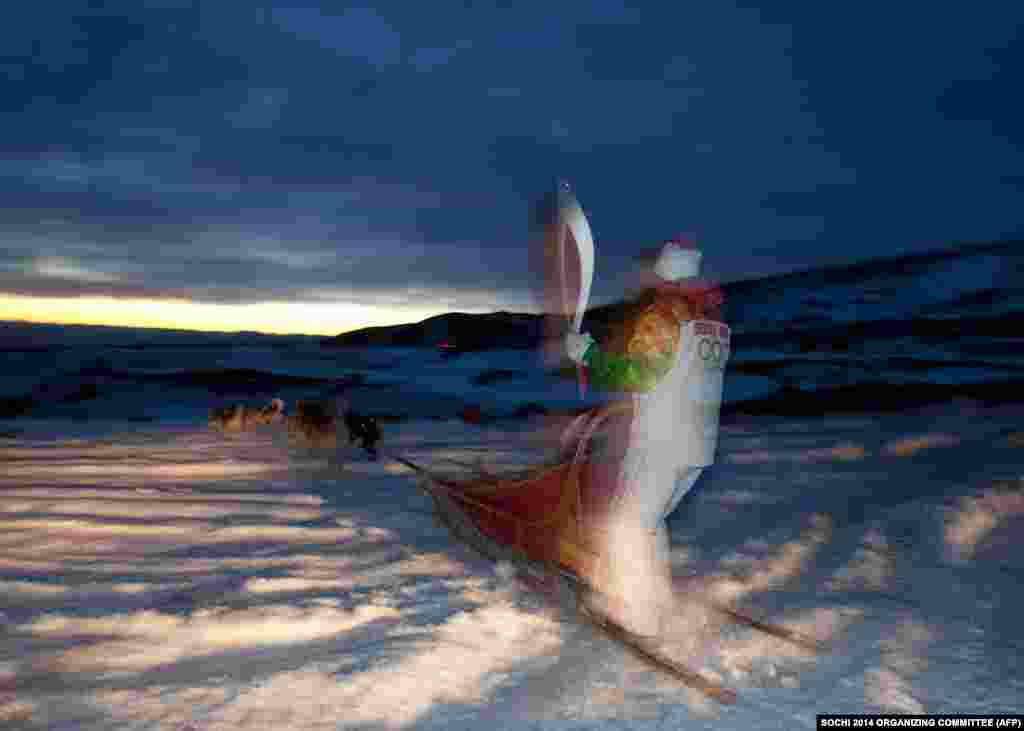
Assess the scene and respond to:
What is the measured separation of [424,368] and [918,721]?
28337 millimetres

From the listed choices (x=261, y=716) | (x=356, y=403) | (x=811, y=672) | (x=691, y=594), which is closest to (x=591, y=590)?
(x=691, y=594)

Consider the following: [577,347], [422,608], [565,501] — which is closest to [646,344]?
[577,347]

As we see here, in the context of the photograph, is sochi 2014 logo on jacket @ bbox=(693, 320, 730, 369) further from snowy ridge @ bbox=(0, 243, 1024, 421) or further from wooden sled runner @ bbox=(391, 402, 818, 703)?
snowy ridge @ bbox=(0, 243, 1024, 421)

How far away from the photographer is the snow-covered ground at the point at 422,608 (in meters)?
3.06

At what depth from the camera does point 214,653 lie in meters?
3.42

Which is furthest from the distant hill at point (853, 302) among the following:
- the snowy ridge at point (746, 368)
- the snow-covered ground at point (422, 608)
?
the snow-covered ground at point (422, 608)

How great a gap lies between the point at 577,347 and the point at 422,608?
1673 mm

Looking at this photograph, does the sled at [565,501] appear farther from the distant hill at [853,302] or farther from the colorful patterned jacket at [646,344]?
the distant hill at [853,302]

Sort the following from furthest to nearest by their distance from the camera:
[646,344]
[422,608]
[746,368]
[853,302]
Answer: [853,302], [746,368], [422,608], [646,344]

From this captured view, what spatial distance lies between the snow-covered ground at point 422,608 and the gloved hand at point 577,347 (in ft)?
4.61

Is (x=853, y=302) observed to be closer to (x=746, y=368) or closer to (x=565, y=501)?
(x=746, y=368)

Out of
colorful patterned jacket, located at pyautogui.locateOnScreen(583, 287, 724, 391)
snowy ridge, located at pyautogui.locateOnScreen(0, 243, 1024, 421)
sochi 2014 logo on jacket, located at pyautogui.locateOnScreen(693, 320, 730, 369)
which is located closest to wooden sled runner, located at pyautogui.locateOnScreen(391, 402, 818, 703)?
colorful patterned jacket, located at pyautogui.locateOnScreen(583, 287, 724, 391)

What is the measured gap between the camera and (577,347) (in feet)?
11.8

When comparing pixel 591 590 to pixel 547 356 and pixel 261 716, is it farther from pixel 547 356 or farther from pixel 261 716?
pixel 261 716
